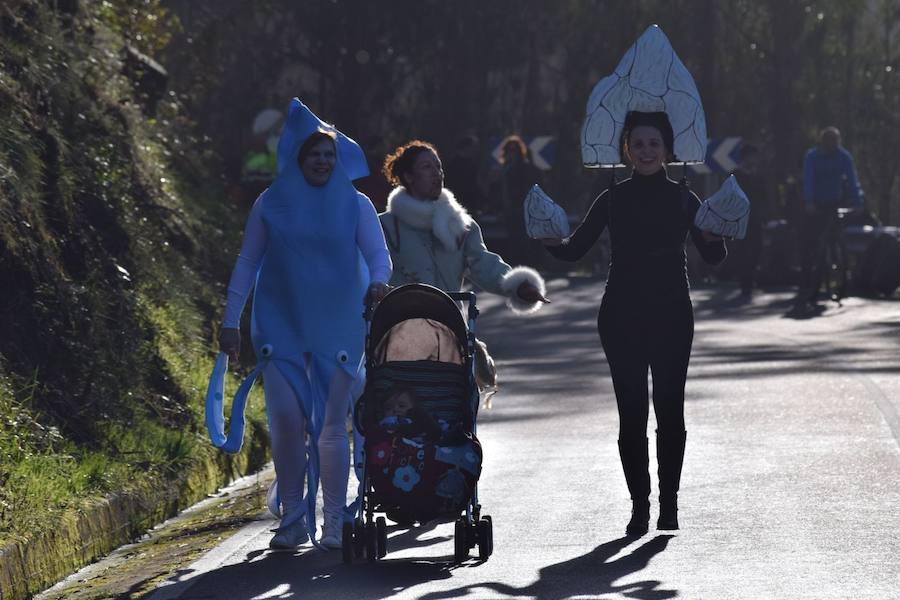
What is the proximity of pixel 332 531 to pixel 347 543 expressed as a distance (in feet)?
2.05

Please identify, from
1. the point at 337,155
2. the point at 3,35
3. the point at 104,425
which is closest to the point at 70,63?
the point at 3,35

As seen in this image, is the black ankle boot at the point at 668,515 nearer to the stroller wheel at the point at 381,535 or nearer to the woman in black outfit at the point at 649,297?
the woman in black outfit at the point at 649,297

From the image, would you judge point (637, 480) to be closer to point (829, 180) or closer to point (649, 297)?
point (649, 297)

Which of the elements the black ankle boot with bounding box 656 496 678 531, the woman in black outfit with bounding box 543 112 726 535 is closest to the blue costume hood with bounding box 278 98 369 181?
the woman in black outfit with bounding box 543 112 726 535

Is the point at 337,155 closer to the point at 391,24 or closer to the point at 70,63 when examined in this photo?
the point at 70,63

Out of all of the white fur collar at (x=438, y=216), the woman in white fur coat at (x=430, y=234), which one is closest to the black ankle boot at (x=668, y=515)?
the woman in white fur coat at (x=430, y=234)

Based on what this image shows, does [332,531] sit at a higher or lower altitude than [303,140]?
lower

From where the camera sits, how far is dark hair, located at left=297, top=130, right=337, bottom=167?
389 inches

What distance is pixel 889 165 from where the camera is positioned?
5144cm

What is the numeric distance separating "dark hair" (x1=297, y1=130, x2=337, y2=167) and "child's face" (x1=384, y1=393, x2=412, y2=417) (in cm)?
139

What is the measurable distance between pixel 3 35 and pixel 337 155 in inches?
242

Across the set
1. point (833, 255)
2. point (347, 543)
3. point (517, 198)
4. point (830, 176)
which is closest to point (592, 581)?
point (347, 543)

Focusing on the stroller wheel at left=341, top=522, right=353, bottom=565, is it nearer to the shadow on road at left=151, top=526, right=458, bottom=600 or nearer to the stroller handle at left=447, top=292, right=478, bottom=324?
the shadow on road at left=151, top=526, right=458, bottom=600

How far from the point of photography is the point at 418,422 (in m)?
9.07
